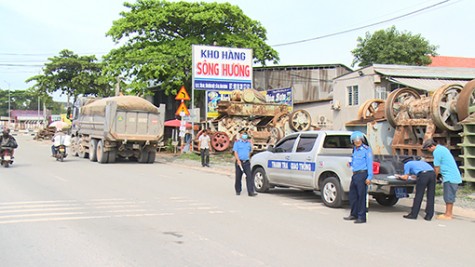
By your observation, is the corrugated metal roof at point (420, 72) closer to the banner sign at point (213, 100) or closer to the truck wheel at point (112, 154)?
the banner sign at point (213, 100)

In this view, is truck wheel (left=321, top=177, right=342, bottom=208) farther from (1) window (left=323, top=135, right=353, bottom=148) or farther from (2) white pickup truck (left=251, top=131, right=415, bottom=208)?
(1) window (left=323, top=135, right=353, bottom=148)

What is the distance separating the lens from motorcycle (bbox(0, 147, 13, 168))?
1769cm

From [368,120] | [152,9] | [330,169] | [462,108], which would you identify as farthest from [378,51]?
[330,169]

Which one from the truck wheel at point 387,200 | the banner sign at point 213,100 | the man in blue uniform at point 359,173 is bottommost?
the truck wheel at point 387,200

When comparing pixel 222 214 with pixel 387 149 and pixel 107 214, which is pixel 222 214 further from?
pixel 387 149

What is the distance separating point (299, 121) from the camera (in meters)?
22.7

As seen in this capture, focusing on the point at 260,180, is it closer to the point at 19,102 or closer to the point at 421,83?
the point at 421,83

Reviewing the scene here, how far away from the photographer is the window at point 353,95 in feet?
86.3

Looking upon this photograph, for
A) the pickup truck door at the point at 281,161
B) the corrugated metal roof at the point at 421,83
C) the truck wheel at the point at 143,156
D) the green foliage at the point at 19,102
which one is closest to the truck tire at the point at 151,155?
the truck wheel at the point at 143,156

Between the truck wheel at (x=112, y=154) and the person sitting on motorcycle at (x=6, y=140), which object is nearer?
the person sitting on motorcycle at (x=6, y=140)

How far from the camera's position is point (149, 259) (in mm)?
5473

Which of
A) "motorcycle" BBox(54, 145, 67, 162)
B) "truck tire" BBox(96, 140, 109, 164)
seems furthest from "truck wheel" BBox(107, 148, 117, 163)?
"motorcycle" BBox(54, 145, 67, 162)

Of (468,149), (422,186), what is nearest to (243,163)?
(422,186)

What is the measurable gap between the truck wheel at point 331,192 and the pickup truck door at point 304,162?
45cm
